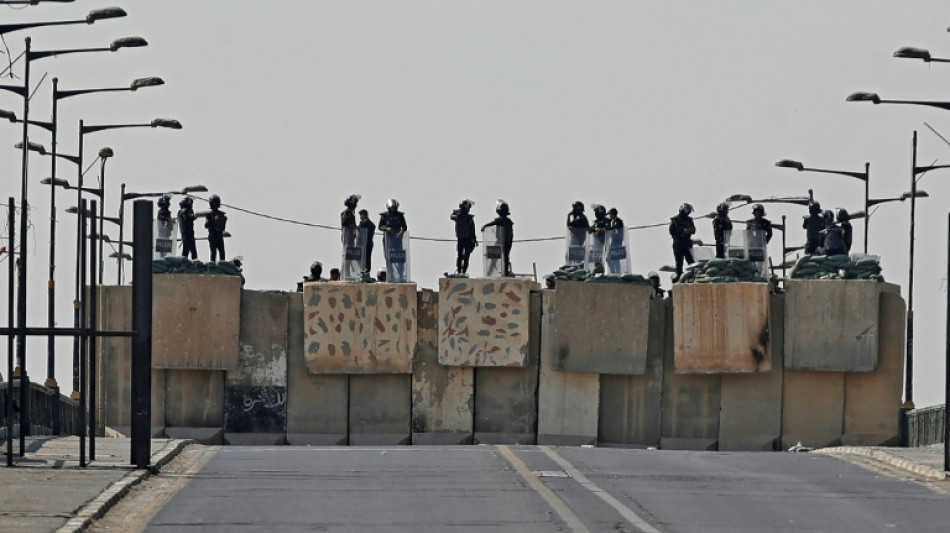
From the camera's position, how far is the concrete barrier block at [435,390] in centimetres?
4638

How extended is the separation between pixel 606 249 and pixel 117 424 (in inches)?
389

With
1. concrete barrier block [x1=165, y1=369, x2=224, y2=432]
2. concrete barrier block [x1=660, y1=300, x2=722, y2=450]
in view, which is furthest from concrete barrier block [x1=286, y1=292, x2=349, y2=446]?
concrete barrier block [x1=660, y1=300, x2=722, y2=450]

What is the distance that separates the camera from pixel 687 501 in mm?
24188

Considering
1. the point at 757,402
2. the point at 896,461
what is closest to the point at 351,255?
the point at 757,402

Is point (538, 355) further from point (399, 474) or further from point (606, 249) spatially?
point (399, 474)

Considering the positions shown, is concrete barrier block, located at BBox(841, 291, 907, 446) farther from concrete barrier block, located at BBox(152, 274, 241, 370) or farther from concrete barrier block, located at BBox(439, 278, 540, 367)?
concrete barrier block, located at BBox(152, 274, 241, 370)

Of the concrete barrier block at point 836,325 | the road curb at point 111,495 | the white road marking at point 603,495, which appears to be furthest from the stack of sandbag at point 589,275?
the road curb at point 111,495

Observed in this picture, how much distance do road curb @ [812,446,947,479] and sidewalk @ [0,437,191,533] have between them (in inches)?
373

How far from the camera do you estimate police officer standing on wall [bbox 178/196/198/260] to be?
4575cm

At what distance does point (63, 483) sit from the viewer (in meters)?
25.7

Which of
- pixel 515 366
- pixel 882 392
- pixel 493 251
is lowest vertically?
pixel 882 392

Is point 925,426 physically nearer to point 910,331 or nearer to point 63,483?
point 910,331

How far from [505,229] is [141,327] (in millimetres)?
18079

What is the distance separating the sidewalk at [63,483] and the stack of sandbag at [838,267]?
1621 cm
